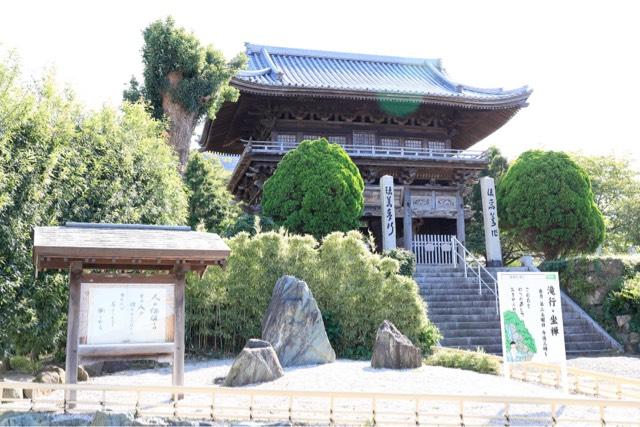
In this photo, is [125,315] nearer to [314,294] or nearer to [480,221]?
[314,294]

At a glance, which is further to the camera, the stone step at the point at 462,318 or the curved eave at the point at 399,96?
the curved eave at the point at 399,96

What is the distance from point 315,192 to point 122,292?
8777mm

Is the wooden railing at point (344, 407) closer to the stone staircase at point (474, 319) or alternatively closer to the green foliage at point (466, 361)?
the green foliage at point (466, 361)

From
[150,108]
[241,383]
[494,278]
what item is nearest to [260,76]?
[150,108]

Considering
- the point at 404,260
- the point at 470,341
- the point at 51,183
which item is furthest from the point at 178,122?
the point at 470,341

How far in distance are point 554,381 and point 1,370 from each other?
30.1 feet

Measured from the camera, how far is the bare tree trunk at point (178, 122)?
15.7 m

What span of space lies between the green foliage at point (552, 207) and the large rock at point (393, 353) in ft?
43.8

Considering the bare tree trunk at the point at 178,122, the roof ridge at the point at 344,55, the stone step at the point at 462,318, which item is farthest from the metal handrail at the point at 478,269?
the roof ridge at the point at 344,55

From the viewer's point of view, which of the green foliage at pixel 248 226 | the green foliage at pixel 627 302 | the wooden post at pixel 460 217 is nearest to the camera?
the green foliage at pixel 627 302

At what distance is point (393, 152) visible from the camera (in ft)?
64.4

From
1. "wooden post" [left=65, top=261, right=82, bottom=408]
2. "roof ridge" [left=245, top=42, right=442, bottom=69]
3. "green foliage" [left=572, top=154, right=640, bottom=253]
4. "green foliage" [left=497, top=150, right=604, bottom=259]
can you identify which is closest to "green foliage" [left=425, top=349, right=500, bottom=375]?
"wooden post" [left=65, top=261, right=82, bottom=408]

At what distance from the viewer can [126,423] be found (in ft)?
17.0

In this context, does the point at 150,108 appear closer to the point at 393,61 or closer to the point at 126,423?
the point at 126,423
